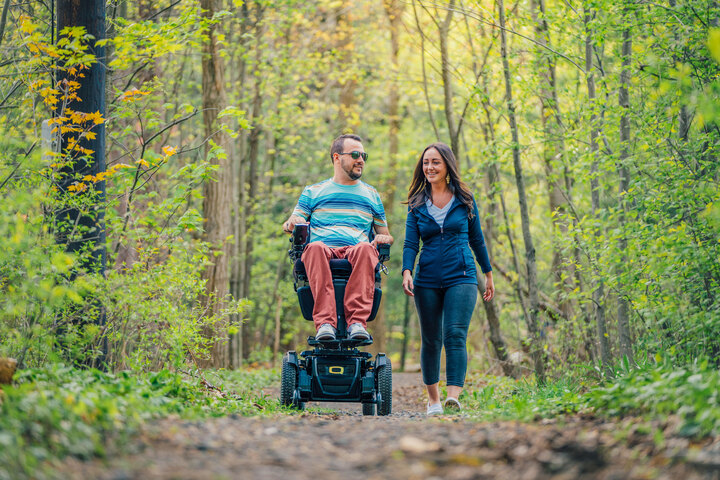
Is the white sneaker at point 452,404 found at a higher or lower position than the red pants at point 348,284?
lower

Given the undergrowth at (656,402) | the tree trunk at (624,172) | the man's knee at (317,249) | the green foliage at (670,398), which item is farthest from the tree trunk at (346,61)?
the green foliage at (670,398)

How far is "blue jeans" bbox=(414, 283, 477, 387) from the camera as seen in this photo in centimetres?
522

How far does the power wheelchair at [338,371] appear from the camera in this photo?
536cm

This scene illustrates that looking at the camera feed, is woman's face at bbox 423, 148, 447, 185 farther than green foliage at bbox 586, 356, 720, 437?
Yes

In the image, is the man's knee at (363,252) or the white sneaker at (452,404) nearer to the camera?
the white sneaker at (452,404)

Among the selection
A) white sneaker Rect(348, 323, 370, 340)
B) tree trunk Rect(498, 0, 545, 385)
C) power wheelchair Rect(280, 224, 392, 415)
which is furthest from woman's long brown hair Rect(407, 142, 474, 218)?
tree trunk Rect(498, 0, 545, 385)

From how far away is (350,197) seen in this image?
584cm

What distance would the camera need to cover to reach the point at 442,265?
533 cm

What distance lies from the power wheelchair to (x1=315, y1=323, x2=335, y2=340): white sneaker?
0.38 ft

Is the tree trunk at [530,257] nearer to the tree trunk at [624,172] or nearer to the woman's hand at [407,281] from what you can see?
the tree trunk at [624,172]

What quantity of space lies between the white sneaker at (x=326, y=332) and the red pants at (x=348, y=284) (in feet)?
0.25

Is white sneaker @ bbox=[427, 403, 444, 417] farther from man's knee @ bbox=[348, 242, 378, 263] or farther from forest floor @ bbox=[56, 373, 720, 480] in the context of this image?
forest floor @ bbox=[56, 373, 720, 480]

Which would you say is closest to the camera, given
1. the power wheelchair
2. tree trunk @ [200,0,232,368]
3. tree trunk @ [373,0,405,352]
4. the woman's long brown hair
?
the power wheelchair

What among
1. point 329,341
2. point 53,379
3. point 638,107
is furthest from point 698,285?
point 53,379
